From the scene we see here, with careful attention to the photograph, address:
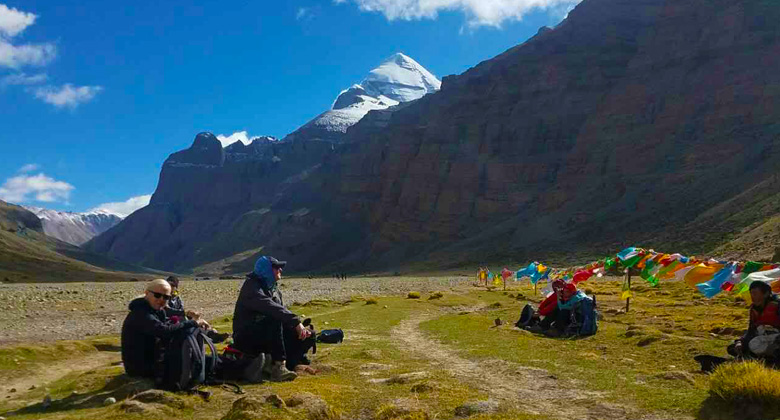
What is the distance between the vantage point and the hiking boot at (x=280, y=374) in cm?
989

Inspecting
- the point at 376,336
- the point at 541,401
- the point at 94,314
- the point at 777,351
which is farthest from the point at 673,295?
the point at 94,314

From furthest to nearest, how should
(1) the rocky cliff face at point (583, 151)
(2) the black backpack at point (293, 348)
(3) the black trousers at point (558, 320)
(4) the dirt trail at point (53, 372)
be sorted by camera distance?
(1) the rocky cliff face at point (583, 151) < (3) the black trousers at point (558, 320) < (2) the black backpack at point (293, 348) < (4) the dirt trail at point (53, 372)

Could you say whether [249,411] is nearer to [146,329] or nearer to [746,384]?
[146,329]

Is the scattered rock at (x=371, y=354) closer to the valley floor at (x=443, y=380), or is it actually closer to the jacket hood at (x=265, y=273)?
the valley floor at (x=443, y=380)

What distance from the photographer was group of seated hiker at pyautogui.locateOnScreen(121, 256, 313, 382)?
920 cm

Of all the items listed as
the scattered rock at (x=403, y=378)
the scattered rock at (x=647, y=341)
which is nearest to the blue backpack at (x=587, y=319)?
the scattered rock at (x=647, y=341)

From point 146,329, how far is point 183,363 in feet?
2.92

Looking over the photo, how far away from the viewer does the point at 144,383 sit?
8.88 m

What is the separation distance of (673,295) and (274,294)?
30586 mm

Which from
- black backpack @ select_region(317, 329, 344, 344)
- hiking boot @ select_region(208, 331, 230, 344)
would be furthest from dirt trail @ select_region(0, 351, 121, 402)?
black backpack @ select_region(317, 329, 344, 344)

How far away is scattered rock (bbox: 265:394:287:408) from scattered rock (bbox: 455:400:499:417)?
225cm

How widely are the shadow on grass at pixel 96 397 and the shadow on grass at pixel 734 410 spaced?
7.67 m

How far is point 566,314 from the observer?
657 inches

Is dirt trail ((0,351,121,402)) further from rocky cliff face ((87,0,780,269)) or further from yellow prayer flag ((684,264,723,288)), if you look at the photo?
rocky cliff face ((87,0,780,269))
